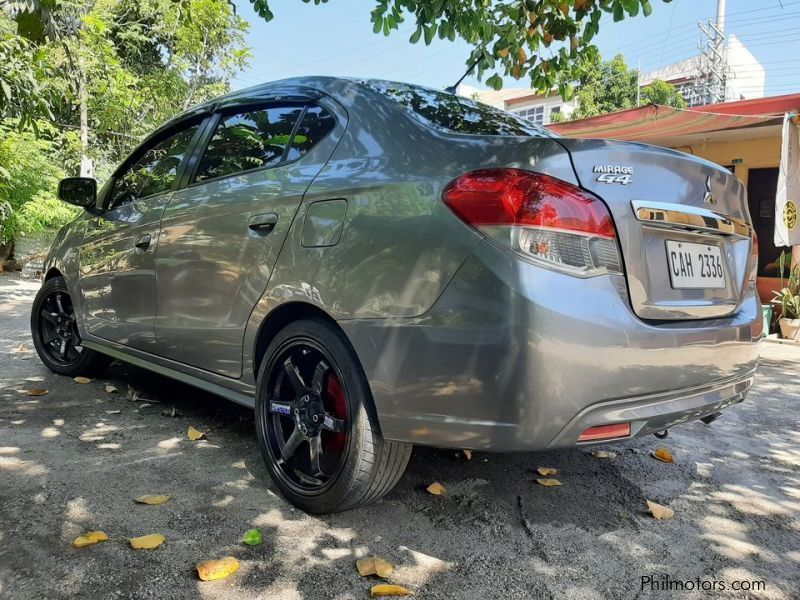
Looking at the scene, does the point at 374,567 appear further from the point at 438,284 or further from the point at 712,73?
the point at 712,73

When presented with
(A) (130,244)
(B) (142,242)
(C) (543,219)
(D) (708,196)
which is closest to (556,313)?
(C) (543,219)

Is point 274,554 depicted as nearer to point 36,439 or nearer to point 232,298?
point 232,298

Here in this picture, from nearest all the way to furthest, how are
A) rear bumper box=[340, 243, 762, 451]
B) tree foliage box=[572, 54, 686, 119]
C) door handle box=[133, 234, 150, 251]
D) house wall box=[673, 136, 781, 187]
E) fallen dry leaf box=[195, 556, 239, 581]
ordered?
rear bumper box=[340, 243, 762, 451] → fallen dry leaf box=[195, 556, 239, 581] → door handle box=[133, 234, 150, 251] → house wall box=[673, 136, 781, 187] → tree foliage box=[572, 54, 686, 119]

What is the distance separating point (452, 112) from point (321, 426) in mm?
1343

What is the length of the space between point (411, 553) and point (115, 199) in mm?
2829

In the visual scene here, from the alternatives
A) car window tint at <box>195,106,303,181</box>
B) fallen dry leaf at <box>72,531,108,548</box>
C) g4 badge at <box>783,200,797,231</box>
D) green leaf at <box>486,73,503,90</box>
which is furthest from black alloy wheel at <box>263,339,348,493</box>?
g4 badge at <box>783,200,797,231</box>

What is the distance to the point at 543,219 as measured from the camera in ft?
5.67

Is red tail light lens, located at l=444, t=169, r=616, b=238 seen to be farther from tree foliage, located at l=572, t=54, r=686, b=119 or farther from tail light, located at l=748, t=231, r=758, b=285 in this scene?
tree foliage, located at l=572, t=54, r=686, b=119

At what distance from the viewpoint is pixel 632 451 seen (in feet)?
10.1

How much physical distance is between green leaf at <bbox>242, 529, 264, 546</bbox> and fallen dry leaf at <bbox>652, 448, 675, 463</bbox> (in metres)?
2.00

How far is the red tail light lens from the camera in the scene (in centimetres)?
173

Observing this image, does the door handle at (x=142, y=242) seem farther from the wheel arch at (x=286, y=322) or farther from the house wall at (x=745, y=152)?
the house wall at (x=745, y=152)

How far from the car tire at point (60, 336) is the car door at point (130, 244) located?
1.45ft

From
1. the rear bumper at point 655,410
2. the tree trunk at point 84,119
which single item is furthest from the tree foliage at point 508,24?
the tree trunk at point 84,119
